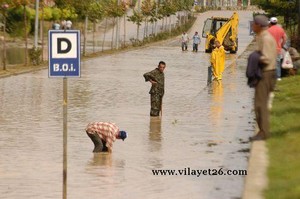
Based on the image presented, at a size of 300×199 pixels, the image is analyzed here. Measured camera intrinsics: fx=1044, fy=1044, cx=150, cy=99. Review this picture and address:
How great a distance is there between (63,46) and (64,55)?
0.35 feet

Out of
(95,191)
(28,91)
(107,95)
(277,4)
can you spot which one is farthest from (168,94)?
(277,4)

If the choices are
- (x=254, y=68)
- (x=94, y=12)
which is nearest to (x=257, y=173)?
(x=254, y=68)

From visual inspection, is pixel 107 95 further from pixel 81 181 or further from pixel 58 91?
pixel 81 181

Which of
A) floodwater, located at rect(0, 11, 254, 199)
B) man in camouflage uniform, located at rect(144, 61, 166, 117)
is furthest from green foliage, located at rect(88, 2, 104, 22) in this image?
man in camouflage uniform, located at rect(144, 61, 166, 117)

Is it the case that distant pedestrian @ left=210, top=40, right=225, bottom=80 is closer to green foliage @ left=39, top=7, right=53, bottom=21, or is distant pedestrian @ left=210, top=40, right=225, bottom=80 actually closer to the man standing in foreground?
the man standing in foreground

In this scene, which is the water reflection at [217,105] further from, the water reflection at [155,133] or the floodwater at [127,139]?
the water reflection at [155,133]

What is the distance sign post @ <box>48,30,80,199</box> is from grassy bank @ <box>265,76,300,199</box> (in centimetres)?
253

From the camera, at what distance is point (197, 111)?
24.7 metres

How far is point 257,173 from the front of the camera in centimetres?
1254

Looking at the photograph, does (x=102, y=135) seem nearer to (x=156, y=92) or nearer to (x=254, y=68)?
(x=254, y=68)

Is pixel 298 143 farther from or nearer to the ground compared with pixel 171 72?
farther from the ground

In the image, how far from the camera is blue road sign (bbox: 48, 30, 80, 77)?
12.1 m

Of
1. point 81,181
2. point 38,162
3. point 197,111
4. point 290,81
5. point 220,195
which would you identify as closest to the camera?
point 220,195

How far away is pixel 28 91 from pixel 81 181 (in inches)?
635
